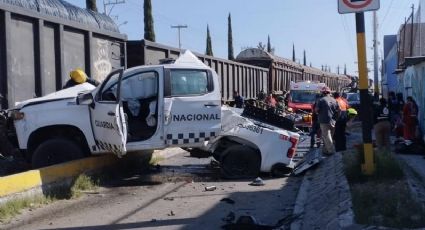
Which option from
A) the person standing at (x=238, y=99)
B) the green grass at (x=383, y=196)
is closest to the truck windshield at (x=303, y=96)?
the person standing at (x=238, y=99)

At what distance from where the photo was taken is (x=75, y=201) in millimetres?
8367

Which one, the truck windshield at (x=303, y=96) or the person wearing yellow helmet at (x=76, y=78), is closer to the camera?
the person wearing yellow helmet at (x=76, y=78)

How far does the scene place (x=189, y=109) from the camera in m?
9.74

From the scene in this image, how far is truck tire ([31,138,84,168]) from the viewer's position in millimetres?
9312

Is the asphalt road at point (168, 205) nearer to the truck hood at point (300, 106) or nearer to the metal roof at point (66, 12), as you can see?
the metal roof at point (66, 12)

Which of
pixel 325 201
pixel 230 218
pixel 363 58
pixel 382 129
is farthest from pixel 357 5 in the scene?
pixel 382 129

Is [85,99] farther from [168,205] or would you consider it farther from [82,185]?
[168,205]

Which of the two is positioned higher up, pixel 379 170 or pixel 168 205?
pixel 379 170

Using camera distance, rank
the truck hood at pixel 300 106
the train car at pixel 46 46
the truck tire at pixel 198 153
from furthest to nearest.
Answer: the truck hood at pixel 300 106 → the truck tire at pixel 198 153 → the train car at pixel 46 46

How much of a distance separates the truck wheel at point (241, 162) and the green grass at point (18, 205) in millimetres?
3350

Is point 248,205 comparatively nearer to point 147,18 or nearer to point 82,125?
point 82,125

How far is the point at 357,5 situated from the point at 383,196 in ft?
9.01

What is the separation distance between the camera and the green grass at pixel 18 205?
7.16m

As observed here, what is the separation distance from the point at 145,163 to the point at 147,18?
3688 cm
